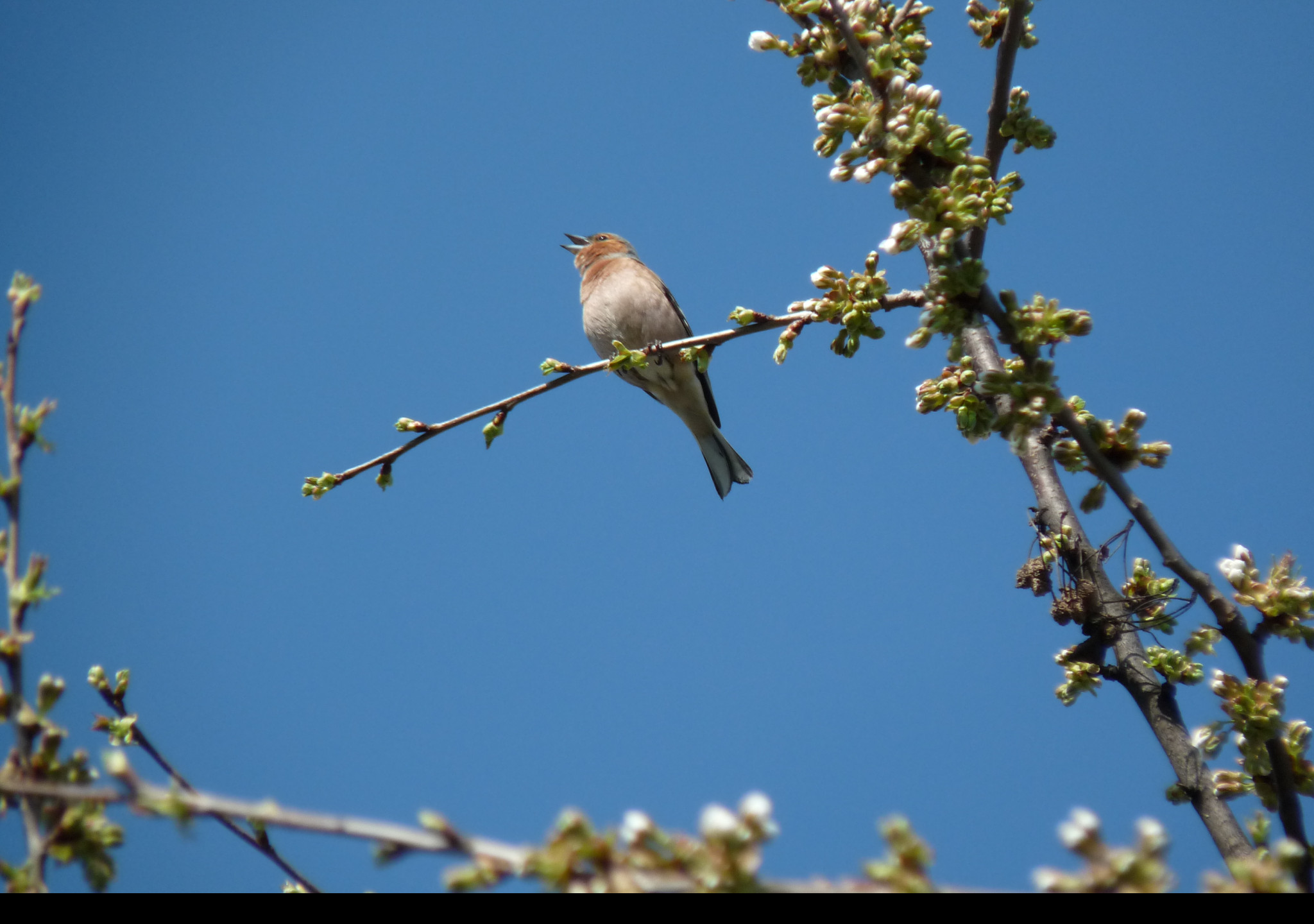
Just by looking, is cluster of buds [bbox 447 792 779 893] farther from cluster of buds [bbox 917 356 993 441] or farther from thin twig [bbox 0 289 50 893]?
cluster of buds [bbox 917 356 993 441]

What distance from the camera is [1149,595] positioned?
3857 millimetres

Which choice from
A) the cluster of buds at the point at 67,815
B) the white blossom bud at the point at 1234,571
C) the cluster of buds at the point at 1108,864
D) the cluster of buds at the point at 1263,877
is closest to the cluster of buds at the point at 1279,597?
the white blossom bud at the point at 1234,571

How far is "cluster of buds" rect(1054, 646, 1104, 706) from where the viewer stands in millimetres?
3801

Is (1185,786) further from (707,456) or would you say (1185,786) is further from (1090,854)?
(707,456)

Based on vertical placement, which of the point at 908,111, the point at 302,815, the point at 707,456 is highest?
the point at 707,456

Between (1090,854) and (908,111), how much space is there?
2346 millimetres

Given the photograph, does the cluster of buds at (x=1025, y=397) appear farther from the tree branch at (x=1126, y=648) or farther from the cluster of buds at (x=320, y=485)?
the cluster of buds at (x=320, y=485)

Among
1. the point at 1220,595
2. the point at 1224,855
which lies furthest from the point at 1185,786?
the point at 1220,595

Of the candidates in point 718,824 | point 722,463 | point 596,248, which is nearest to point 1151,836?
point 718,824

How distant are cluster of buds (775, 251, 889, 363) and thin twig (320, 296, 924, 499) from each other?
9 centimetres

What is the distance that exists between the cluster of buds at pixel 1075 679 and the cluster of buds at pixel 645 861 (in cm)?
267
